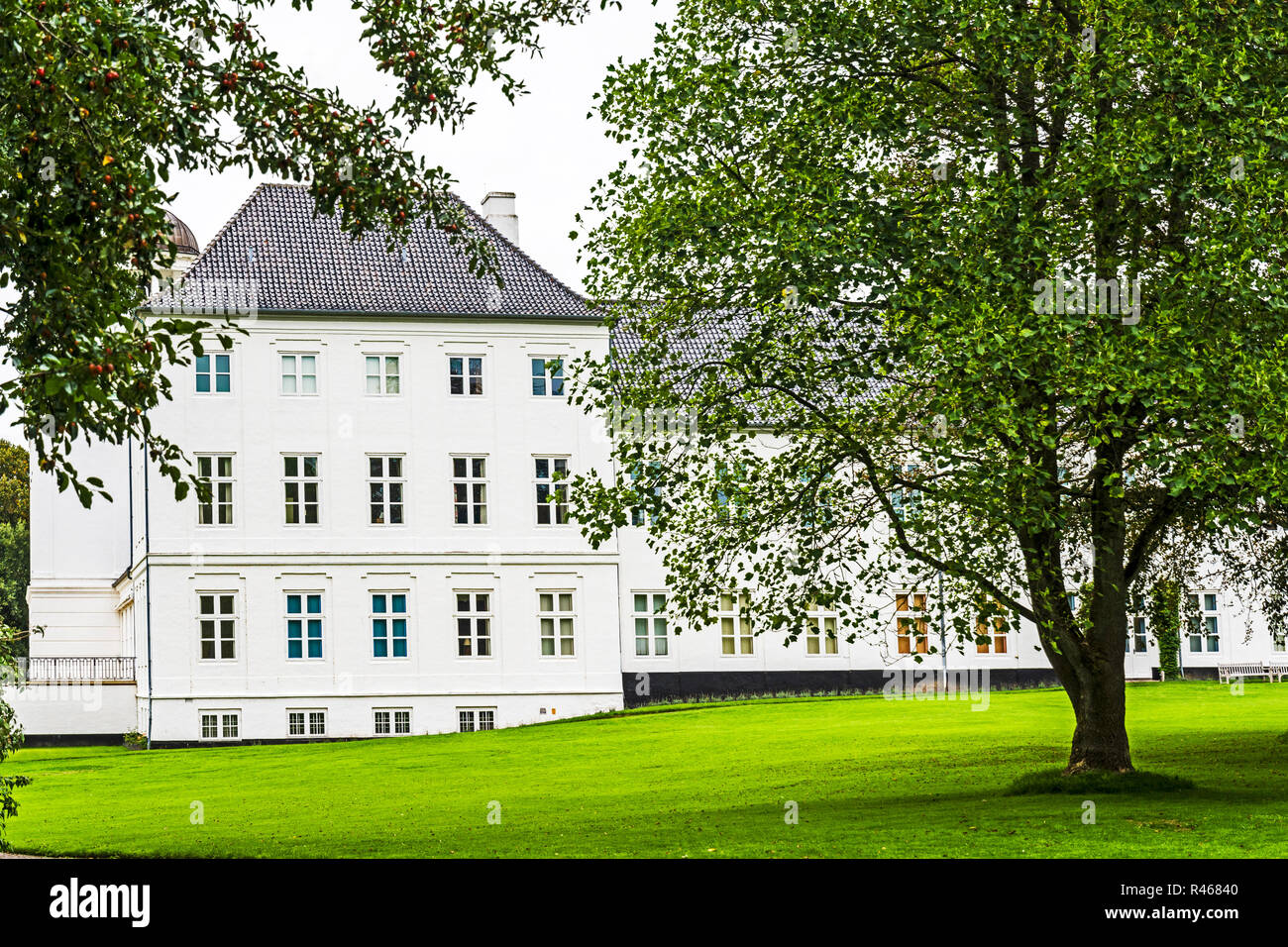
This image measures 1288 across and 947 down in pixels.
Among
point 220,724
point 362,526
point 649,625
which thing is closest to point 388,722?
point 220,724

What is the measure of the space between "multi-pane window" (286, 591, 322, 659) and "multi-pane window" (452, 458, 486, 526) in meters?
5.03

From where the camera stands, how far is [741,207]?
18688 millimetres

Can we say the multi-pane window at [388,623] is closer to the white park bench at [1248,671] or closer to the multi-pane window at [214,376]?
the multi-pane window at [214,376]

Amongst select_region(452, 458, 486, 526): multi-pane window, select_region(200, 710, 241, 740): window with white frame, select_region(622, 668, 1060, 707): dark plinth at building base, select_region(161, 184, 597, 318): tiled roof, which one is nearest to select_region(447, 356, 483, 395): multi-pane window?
select_region(161, 184, 597, 318): tiled roof

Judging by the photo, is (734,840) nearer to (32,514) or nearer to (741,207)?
(741,207)

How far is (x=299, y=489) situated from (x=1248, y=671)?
1472 inches

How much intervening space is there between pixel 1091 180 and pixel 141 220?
11259mm

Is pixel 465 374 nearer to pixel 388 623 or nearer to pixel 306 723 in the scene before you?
pixel 388 623

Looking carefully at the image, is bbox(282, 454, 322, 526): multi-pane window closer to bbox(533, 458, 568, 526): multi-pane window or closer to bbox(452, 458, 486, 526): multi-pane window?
bbox(452, 458, 486, 526): multi-pane window

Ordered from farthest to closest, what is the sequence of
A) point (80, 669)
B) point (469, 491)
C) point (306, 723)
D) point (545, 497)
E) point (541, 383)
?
1. point (80, 669)
2. point (541, 383)
3. point (545, 497)
4. point (469, 491)
5. point (306, 723)

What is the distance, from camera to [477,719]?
45.2m

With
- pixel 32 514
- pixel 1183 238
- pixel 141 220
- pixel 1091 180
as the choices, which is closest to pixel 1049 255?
pixel 1091 180

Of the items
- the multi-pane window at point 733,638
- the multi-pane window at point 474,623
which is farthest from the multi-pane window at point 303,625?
the multi-pane window at point 733,638

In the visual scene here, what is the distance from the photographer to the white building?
43.9 m
